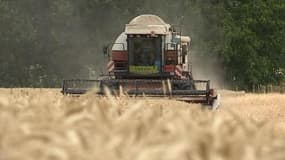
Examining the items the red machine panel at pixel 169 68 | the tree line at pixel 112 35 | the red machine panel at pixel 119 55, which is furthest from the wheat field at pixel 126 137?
the tree line at pixel 112 35

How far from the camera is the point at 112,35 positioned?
4512 centimetres

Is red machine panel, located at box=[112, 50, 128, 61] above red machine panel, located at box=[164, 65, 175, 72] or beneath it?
above

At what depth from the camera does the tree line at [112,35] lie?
4288 centimetres

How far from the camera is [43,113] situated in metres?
3.39

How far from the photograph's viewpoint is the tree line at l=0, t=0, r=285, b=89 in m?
42.9

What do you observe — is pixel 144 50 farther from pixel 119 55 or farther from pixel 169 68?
pixel 169 68

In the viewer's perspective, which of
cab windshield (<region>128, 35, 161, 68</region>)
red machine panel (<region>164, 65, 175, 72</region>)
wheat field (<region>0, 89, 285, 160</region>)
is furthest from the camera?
cab windshield (<region>128, 35, 161, 68</region>)

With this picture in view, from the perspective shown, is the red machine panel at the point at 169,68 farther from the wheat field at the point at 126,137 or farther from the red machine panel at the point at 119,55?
the wheat field at the point at 126,137

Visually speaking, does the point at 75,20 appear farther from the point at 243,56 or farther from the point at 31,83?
the point at 243,56

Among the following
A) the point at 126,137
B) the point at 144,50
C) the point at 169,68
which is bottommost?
the point at 169,68

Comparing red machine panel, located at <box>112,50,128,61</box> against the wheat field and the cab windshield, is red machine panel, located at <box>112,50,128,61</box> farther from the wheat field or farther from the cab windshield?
the wheat field

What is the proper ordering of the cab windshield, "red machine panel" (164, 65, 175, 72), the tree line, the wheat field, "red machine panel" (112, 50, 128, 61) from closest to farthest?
the wheat field < "red machine panel" (164, 65, 175, 72) < the cab windshield < "red machine panel" (112, 50, 128, 61) < the tree line

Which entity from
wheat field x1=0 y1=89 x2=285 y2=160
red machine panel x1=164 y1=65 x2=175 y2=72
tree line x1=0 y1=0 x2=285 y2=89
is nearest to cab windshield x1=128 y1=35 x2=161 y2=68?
red machine panel x1=164 y1=65 x2=175 y2=72

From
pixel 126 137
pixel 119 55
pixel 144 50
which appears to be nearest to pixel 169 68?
pixel 144 50
